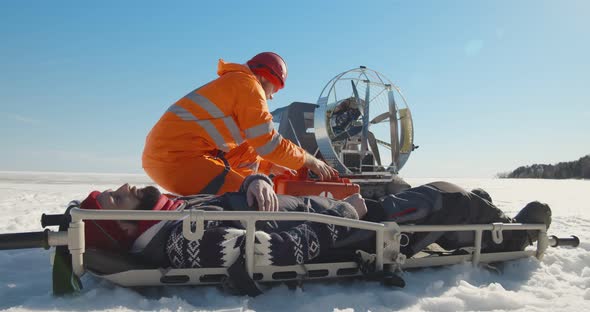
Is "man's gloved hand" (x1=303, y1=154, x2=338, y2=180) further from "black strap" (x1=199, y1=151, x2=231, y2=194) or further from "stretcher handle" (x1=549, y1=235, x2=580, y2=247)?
"stretcher handle" (x1=549, y1=235, x2=580, y2=247)

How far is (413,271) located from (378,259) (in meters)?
0.38

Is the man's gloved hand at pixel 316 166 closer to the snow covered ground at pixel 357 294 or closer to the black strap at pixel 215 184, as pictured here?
the black strap at pixel 215 184

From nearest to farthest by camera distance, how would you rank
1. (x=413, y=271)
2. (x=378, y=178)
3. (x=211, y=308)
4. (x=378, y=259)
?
(x=211, y=308)
(x=378, y=259)
(x=413, y=271)
(x=378, y=178)

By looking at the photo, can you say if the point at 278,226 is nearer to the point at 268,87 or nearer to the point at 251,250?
the point at 251,250

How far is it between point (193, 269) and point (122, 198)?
48 cm

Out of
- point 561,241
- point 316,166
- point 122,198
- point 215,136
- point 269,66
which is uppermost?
point 269,66

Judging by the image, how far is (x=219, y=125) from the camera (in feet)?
8.67

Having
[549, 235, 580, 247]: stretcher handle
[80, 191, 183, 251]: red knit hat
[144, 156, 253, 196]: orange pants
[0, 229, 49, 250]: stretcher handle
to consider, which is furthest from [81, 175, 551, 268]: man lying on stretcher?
[144, 156, 253, 196]: orange pants

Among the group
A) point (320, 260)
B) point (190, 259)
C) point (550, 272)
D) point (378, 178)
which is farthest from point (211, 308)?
point (378, 178)

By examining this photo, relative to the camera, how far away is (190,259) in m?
1.66

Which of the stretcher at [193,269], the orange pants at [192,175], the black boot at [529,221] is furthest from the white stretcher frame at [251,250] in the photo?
the orange pants at [192,175]

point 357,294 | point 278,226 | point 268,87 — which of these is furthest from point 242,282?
point 268,87

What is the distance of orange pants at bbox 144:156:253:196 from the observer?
2.66 metres

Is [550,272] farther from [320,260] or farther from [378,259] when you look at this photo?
[320,260]
